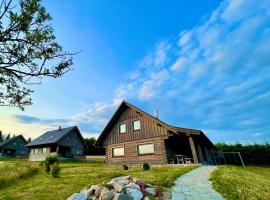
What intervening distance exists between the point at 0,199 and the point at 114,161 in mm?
15476

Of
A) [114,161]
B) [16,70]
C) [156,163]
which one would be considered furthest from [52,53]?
[114,161]

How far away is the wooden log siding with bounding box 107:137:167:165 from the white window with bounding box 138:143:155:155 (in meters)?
0.31

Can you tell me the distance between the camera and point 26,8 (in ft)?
24.3

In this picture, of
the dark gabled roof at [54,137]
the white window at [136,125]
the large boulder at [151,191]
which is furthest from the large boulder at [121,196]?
the dark gabled roof at [54,137]

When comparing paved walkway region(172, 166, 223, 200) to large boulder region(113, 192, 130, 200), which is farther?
paved walkway region(172, 166, 223, 200)

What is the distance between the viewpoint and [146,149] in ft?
67.3

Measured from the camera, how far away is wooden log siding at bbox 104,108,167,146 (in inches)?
780

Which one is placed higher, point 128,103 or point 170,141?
point 128,103

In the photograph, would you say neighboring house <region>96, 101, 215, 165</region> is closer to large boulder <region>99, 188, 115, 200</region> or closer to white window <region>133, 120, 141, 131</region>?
white window <region>133, 120, 141, 131</region>

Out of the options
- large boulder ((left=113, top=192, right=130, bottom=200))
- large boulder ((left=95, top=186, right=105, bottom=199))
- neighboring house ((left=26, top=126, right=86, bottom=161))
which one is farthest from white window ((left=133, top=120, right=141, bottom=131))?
neighboring house ((left=26, top=126, right=86, bottom=161))

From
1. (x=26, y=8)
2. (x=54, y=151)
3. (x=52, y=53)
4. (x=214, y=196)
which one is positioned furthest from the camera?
(x=54, y=151)

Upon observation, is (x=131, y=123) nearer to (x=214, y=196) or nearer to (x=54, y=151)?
(x=214, y=196)

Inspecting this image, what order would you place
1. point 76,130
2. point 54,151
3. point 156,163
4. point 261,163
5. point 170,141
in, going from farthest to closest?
point 76,130
point 54,151
point 261,163
point 170,141
point 156,163

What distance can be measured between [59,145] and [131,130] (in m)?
22.4
